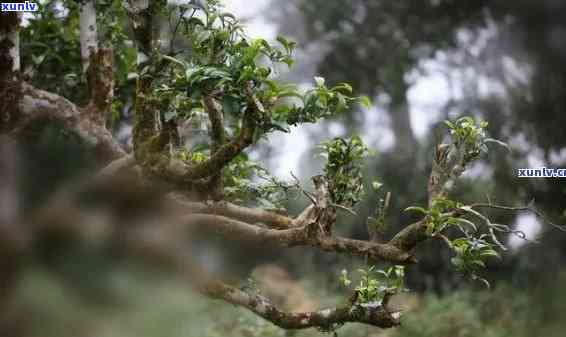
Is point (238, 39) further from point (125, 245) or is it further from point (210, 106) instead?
point (125, 245)

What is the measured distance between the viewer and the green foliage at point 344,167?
60.9 inches

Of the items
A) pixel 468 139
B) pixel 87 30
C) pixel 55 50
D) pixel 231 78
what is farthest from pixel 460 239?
pixel 55 50

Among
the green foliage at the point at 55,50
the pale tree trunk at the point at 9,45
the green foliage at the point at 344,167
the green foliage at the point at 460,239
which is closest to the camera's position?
the green foliage at the point at 460,239

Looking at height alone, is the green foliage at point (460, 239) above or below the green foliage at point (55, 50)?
below

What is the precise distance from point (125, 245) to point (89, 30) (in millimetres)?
1366

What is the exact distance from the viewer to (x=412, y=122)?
5613 mm

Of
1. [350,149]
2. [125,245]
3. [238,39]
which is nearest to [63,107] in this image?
[238,39]

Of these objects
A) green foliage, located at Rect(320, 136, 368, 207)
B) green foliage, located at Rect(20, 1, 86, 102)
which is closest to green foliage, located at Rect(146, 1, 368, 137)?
green foliage, located at Rect(320, 136, 368, 207)

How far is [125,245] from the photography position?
678 mm

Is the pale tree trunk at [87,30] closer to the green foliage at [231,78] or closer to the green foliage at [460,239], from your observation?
the green foliage at [231,78]

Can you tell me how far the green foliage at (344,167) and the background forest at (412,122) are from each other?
6.1 inches

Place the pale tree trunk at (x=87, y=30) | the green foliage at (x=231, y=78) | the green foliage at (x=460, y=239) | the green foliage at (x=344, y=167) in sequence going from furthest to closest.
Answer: the pale tree trunk at (x=87, y=30), the green foliage at (x=344, y=167), the green foliage at (x=460, y=239), the green foliage at (x=231, y=78)

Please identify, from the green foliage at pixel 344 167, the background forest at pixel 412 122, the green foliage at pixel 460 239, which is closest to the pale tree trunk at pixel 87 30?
the background forest at pixel 412 122

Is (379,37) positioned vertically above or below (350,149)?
above
